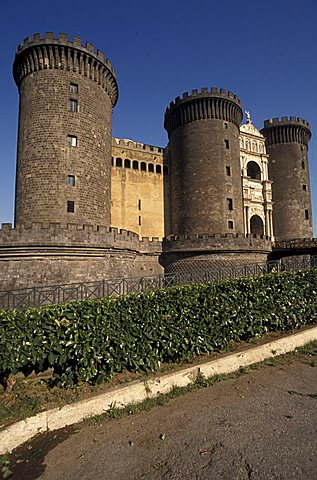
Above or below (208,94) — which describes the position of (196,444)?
below

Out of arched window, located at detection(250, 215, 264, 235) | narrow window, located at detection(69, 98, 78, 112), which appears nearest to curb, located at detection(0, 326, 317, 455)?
narrow window, located at detection(69, 98, 78, 112)

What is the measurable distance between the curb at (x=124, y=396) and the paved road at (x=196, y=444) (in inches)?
8.9

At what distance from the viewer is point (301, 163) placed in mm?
37344

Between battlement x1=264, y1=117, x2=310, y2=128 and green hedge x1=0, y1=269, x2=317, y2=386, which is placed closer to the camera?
green hedge x1=0, y1=269, x2=317, y2=386

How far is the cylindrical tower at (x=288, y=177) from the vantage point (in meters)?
36.4

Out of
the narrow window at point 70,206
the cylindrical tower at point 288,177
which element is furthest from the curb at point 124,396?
the cylindrical tower at point 288,177

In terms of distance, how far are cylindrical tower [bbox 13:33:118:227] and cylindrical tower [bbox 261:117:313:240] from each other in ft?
86.6

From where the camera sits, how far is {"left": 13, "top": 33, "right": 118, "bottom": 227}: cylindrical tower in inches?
755

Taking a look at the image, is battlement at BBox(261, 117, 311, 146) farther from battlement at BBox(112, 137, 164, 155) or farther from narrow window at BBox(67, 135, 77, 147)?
narrow window at BBox(67, 135, 77, 147)

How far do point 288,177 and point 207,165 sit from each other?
1538cm

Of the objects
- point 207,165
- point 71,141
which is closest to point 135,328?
point 71,141

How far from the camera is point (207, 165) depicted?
28.2 metres

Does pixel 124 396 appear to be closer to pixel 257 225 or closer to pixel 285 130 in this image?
pixel 257 225

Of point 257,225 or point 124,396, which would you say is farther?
point 257,225
